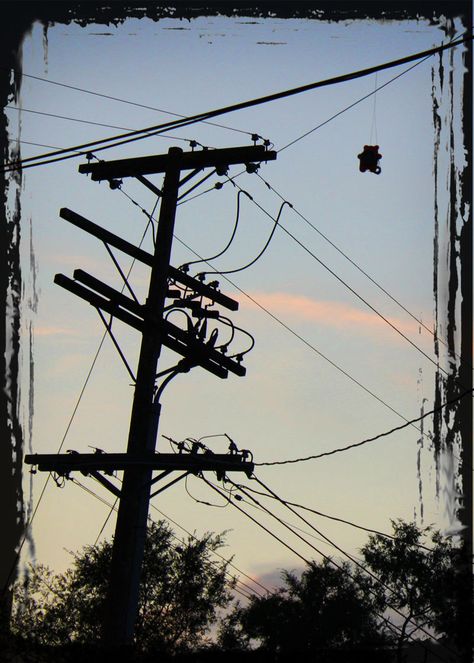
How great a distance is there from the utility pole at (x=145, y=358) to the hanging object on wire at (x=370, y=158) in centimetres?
178

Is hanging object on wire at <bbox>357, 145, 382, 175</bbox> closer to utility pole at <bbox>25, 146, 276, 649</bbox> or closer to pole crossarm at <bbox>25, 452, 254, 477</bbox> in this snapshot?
utility pole at <bbox>25, 146, 276, 649</bbox>

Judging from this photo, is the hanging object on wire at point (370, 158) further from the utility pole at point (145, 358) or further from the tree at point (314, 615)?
the tree at point (314, 615)

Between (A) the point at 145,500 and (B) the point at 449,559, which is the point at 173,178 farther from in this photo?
(B) the point at 449,559

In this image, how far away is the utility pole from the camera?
14.4m

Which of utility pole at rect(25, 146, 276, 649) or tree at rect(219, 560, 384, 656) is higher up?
tree at rect(219, 560, 384, 656)

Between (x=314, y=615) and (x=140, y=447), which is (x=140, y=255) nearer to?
(x=140, y=447)

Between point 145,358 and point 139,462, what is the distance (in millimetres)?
1559

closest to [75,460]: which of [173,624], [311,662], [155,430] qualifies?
[155,430]

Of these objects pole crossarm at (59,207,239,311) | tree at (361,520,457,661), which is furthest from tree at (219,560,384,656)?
pole crossarm at (59,207,239,311)

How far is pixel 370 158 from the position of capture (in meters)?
15.0

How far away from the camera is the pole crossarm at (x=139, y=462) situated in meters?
14.8

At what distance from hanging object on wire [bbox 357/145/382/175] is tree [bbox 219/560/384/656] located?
5891 centimetres

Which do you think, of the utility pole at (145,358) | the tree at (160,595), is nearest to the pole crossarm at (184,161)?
the utility pole at (145,358)

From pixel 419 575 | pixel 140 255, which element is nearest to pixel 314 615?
pixel 419 575
